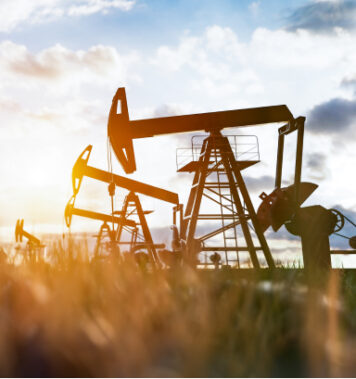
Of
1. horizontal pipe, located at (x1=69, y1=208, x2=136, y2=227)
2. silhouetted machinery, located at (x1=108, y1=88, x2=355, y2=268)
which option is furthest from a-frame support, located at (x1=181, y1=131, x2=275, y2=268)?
horizontal pipe, located at (x1=69, y1=208, x2=136, y2=227)

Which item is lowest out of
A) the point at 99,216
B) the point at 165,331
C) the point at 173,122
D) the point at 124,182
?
the point at 165,331

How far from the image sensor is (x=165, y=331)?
2.95 meters

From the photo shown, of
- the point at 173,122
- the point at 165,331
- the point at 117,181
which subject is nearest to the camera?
the point at 165,331

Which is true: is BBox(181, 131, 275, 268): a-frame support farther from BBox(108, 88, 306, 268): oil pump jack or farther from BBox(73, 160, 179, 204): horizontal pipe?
BBox(73, 160, 179, 204): horizontal pipe

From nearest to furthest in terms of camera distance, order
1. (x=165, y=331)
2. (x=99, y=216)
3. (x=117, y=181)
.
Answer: (x=165, y=331), (x=117, y=181), (x=99, y=216)

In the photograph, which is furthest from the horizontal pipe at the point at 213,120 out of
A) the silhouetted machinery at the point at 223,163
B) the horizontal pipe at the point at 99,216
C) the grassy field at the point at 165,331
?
the grassy field at the point at 165,331

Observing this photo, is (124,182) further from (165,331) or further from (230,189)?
(165,331)

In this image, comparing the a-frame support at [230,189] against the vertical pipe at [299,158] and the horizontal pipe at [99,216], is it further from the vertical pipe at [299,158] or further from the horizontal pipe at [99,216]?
the horizontal pipe at [99,216]

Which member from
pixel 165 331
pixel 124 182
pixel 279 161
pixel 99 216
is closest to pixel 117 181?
pixel 124 182

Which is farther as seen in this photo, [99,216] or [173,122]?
[99,216]

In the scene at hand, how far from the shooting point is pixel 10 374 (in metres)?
2.69

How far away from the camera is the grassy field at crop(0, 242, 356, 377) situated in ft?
8.61

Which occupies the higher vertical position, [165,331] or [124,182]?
[124,182]

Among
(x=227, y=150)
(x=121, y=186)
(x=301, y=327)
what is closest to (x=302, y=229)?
(x=227, y=150)
